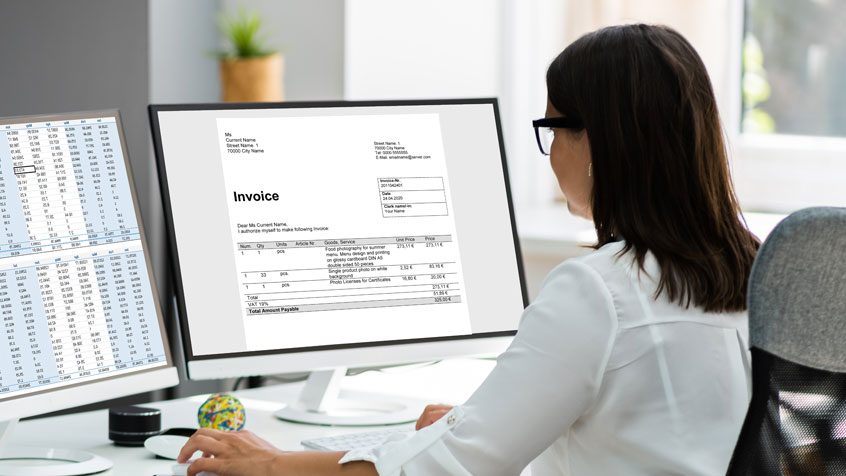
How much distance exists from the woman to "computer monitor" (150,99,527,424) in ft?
1.23

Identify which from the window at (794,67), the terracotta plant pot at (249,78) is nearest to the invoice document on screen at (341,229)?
the terracotta plant pot at (249,78)

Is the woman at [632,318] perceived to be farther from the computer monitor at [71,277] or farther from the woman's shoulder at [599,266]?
the computer monitor at [71,277]

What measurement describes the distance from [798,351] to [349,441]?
639mm

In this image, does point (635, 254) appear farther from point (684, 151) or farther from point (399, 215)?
point (399, 215)

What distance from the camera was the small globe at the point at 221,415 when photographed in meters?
1.38

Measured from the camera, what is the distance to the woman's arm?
105 cm

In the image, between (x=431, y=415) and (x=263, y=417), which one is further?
(x=263, y=417)

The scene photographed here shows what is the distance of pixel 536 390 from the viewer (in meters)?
0.94

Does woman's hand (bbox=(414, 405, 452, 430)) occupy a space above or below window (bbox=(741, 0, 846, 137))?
below

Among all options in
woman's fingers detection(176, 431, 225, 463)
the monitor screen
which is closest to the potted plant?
the monitor screen

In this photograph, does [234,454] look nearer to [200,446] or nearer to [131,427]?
[200,446]

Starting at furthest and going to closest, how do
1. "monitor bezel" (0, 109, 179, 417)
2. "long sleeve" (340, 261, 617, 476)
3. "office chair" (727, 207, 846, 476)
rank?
1. "monitor bezel" (0, 109, 179, 417)
2. "long sleeve" (340, 261, 617, 476)
3. "office chair" (727, 207, 846, 476)

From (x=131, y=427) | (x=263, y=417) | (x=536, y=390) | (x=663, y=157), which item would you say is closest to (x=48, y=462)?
(x=131, y=427)

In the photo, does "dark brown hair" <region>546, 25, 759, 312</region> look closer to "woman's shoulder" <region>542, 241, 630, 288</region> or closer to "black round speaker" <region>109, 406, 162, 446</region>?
"woman's shoulder" <region>542, 241, 630, 288</region>
